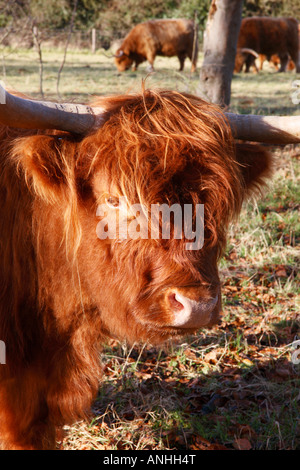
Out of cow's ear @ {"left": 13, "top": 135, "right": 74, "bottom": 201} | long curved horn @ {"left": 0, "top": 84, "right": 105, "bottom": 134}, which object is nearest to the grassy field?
long curved horn @ {"left": 0, "top": 84, "right": 105, "bottom": 134}

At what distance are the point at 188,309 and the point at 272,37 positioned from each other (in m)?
21.7

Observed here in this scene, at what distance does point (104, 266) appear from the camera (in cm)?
209

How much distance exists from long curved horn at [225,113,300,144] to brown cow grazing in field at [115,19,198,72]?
17.6m

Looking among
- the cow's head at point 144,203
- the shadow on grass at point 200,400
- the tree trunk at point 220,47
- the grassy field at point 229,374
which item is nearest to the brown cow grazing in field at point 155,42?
the tree trunk at point 220,47

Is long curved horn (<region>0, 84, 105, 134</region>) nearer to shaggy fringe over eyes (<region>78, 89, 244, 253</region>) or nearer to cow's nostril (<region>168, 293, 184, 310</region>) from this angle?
shaggy fringe over eyes (<region>78, 89, 244, 253</region>)

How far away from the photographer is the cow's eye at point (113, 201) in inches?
78.9

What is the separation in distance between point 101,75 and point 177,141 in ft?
47.7

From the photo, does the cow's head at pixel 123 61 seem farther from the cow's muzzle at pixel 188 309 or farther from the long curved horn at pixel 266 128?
the cow's muzzle at pixel 188 309

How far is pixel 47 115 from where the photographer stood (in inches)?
74.3

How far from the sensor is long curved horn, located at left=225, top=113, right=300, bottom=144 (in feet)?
7.54

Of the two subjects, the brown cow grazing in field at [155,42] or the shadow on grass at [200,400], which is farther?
the brown cow grazing in field at [155,42]

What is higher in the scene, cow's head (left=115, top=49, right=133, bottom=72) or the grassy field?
cow's head (left=115, top=49, right=133, bottom=72)

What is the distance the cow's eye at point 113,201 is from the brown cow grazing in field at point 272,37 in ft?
66.9
